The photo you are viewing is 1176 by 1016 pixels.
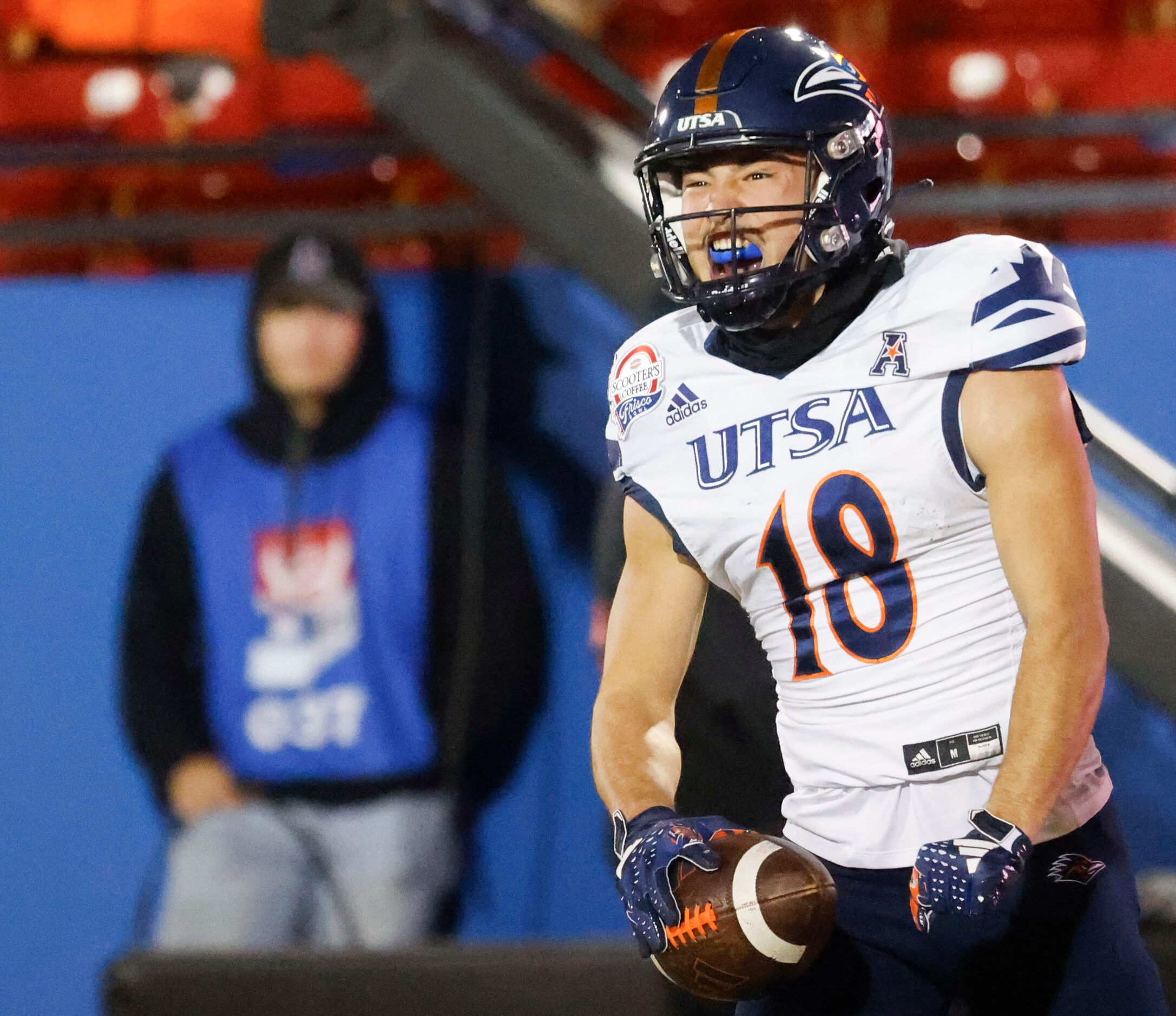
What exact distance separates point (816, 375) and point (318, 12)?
1.65 meters

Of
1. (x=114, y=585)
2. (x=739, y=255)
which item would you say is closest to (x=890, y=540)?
(x=739, y=255)

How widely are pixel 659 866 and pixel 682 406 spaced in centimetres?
49

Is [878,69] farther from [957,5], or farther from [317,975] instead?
[317,975]

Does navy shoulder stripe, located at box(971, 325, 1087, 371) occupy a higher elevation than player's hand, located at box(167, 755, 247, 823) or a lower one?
higher

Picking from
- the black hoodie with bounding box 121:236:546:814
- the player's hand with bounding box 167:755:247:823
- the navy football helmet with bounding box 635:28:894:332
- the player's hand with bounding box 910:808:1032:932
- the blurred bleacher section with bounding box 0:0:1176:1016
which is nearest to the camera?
the player's hand with bounding box 910:808:1032:932

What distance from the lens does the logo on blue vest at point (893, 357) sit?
1.43m

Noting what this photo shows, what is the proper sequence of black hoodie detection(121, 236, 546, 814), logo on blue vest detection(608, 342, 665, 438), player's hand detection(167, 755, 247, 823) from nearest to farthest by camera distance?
logo on blue vest detection(608, 342, 665, 438) < player's hand detection(167, 755, 247, 823) < black hoodie detection(121, 236, 546, 814)

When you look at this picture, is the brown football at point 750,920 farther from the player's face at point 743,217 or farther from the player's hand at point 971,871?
the player's face at point 743,217

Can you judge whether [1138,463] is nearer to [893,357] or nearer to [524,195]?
[893,357]

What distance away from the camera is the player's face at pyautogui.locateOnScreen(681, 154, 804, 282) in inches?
59.4

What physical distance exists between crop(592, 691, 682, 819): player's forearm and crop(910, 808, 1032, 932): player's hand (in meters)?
0.34

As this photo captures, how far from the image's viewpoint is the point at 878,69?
153 inches

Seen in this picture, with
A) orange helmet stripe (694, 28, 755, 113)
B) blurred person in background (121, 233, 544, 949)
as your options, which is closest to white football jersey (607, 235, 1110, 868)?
orange helmet stripe (694, 28, 755, 113)

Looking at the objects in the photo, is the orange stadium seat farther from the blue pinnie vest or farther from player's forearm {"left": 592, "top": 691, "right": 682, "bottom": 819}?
player's forearm {"left": 592, "top": 691, "right": 682, "bottom": 819}
